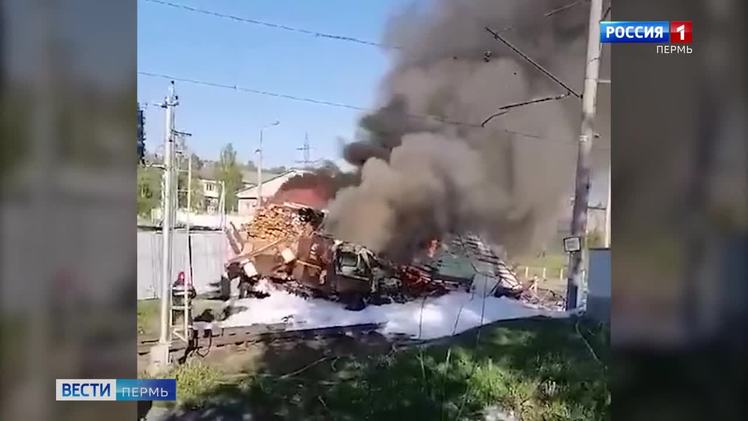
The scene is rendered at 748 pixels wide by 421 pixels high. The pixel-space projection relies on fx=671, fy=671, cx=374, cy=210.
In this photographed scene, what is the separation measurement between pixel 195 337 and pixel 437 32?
0.91 metres

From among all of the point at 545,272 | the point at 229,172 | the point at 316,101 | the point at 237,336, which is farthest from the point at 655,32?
the point at 237,336

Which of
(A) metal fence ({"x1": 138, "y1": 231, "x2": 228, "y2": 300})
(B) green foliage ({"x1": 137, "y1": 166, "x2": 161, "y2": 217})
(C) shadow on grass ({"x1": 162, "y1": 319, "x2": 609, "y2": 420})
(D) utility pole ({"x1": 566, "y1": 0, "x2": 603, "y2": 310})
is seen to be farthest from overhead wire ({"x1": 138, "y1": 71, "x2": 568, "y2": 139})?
(C) shadow on grass ({"x1": 162, "y1": 319, "x2": 609, "y2": 420})

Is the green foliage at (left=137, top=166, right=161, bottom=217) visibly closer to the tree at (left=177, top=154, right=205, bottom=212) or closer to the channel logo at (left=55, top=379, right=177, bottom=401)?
the tree at (left=177, top=154, right=205, bottom=212)

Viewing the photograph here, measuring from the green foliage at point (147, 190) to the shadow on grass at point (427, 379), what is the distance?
431mm

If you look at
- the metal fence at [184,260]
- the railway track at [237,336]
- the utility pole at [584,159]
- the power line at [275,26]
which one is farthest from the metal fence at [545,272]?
the metal fence at [184,260]

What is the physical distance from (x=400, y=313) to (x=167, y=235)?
0.57 meters

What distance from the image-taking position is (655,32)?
1542 mm

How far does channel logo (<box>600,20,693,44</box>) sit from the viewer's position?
60.6 inches

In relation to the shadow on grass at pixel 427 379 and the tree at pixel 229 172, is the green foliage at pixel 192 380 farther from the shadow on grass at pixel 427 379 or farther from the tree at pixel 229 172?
the tree at pixel 229 172

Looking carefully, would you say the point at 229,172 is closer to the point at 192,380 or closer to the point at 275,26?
the point at 275,26

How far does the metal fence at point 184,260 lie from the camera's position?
1558 mm

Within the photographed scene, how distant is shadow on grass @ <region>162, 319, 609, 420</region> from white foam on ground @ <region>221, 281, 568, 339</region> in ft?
0.09
